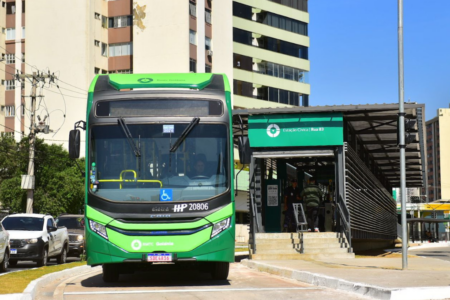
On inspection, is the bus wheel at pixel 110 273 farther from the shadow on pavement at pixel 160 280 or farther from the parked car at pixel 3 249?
the parked car at pixel 3 249

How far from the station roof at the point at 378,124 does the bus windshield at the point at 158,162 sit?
2285 mm

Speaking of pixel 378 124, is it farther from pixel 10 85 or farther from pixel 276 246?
pixel 10 85

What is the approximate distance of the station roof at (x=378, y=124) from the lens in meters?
25.0

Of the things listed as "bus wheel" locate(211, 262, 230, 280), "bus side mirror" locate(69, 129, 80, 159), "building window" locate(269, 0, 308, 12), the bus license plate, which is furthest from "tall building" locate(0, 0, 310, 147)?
the bus license plate

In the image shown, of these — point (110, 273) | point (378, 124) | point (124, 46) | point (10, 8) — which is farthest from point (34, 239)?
point (10, 8)

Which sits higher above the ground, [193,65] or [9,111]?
[193,65]

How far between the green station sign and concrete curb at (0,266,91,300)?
24.4ft

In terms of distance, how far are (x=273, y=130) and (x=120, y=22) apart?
43405 millimetres

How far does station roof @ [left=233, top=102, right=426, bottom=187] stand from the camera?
24977mm

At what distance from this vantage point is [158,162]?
540 inches

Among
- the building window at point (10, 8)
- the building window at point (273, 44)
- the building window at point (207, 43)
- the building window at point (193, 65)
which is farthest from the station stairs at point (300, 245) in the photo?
the building window at point (10, 8)

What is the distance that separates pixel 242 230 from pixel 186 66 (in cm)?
1415

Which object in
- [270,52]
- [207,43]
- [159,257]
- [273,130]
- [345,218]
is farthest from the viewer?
[270,52]

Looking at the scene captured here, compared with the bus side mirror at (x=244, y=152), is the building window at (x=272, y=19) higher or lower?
higher
